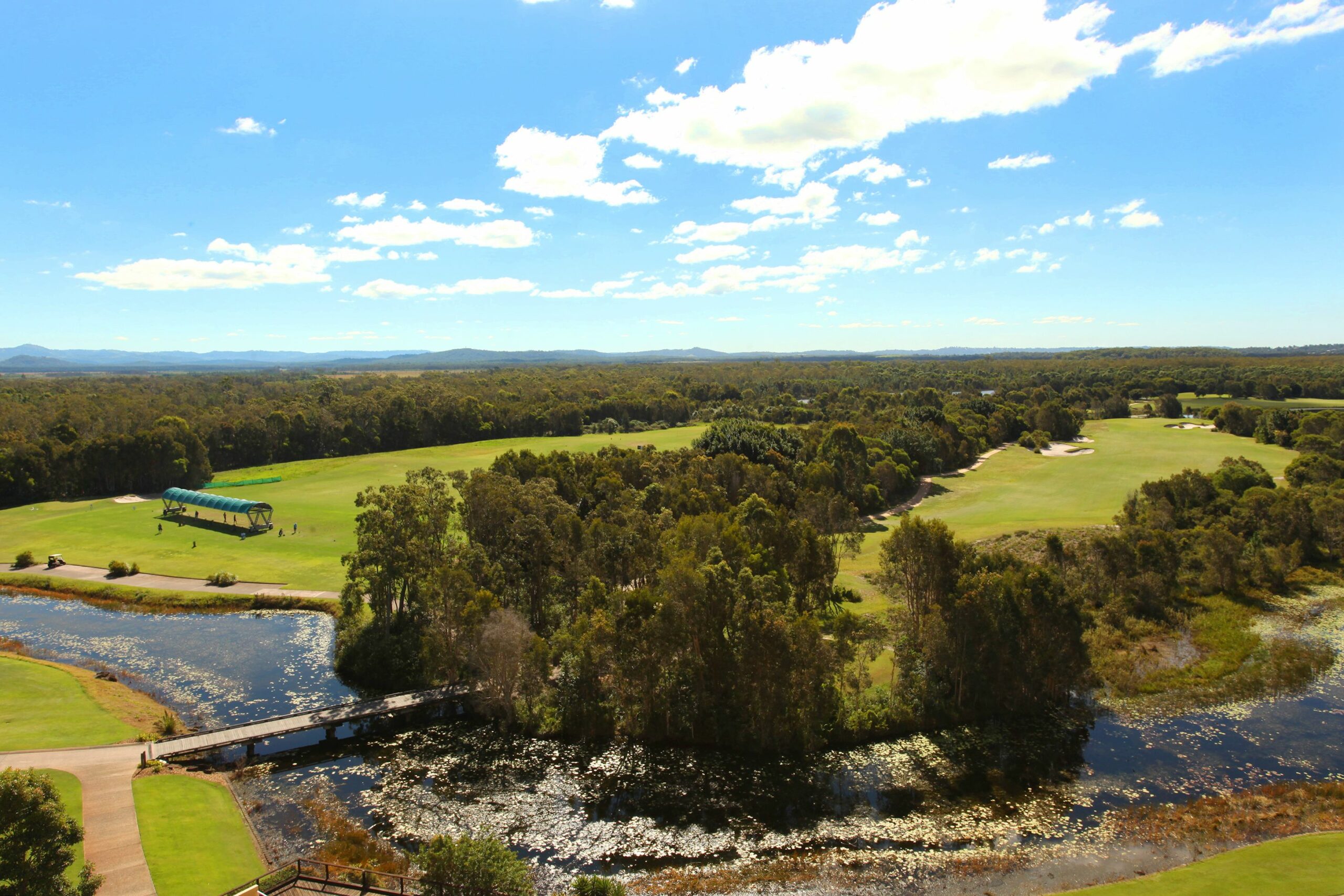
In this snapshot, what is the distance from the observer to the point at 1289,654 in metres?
43.8

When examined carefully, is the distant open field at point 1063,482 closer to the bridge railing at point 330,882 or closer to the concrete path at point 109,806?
the bridge railing at point 330,882

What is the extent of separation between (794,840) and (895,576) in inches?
680

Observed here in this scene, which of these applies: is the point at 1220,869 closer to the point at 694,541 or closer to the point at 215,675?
the point at 694,541

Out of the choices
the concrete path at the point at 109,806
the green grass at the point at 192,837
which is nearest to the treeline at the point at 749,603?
the green grass at the point at 192,837

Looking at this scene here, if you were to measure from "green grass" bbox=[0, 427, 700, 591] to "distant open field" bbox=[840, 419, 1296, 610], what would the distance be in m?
53.4

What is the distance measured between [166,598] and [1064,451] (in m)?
131

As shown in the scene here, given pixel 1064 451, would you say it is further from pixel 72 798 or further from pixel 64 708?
pixel 64 708

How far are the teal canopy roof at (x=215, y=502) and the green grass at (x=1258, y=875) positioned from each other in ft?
274

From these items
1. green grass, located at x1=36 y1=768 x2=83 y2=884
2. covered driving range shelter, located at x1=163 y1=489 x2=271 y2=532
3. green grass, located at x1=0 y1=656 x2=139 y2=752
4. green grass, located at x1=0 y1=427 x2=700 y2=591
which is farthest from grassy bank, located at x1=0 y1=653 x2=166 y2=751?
covered driving range shelter, located at x1=163 y1=489 x2=271 y2=532

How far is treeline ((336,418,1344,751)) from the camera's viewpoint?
113ft

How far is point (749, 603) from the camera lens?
3444 cm

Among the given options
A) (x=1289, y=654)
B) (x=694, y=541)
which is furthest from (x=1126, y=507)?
(x=694, y=541)

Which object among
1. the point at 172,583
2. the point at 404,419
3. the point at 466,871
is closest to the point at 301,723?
the point at 466,871

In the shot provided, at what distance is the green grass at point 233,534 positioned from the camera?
65750mm
